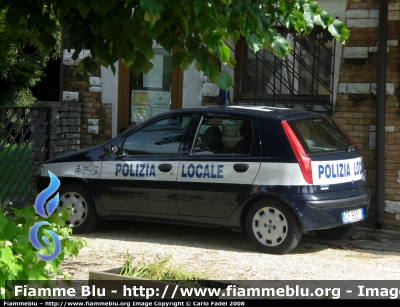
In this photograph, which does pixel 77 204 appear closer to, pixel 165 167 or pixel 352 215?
pixel 165 167

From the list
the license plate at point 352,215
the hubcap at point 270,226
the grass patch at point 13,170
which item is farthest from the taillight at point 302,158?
the grass patch at point 13,170

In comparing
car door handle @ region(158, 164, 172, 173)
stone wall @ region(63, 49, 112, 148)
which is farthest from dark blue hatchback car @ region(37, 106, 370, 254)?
stone wall @ region(63, 49, 112, 148)

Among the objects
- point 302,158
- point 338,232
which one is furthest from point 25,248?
point 338,232

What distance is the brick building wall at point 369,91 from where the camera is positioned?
10.7 m

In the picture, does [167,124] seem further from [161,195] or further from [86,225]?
[86,225]

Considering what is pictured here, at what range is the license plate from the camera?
350 inches

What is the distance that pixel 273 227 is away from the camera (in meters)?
8.83

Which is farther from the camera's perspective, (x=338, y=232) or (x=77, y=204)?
(x=77, y=204)

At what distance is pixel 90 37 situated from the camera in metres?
7.74

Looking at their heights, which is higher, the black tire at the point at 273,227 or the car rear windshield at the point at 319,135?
the car rear windshield at the point at 319,135

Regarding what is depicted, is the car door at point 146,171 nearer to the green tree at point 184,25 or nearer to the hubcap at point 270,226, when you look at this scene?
the hubcap at point 270,226

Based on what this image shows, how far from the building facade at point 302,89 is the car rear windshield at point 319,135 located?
1573 millimetres

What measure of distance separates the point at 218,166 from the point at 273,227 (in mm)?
924

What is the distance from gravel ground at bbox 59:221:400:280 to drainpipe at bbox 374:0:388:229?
1568 millimetres
